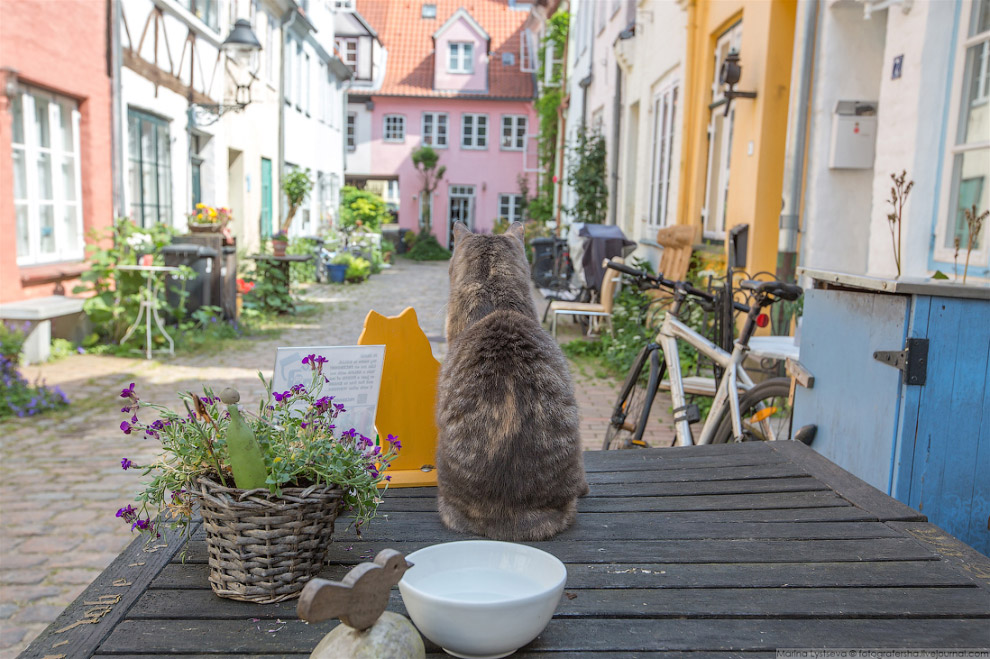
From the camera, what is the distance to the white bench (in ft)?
22.7

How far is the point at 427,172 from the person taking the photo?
93.7ft

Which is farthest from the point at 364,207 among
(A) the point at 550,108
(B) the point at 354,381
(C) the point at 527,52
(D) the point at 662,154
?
(B) the point at 354,381

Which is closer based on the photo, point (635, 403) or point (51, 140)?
point (635, 403)

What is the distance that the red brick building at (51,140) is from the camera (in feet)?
22.9

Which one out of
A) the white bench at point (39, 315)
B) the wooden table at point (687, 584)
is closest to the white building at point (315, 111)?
the white bench at point (39, 315)

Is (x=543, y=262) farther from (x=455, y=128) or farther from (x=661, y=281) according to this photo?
(x=455, y=128)

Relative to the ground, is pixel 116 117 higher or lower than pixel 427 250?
higher

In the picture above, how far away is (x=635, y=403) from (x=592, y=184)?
387 inches

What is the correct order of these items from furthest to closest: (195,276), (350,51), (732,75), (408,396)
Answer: (350,51)
(195,276)
(732,75)
(408,396)

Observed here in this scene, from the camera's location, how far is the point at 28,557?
12.0 feet

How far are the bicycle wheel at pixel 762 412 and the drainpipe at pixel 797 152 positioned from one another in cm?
234

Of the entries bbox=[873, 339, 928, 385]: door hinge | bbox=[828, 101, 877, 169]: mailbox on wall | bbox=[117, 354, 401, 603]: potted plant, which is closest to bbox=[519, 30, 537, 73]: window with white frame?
bbox=[828, 101, 877, 169]: mailbox on wall

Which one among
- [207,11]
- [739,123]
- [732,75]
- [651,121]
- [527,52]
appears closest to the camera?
[732,75]

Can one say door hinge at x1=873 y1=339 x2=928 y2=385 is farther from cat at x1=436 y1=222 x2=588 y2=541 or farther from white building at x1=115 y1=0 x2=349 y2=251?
white building at x1=115 y1=0 x2=349 y2=251
